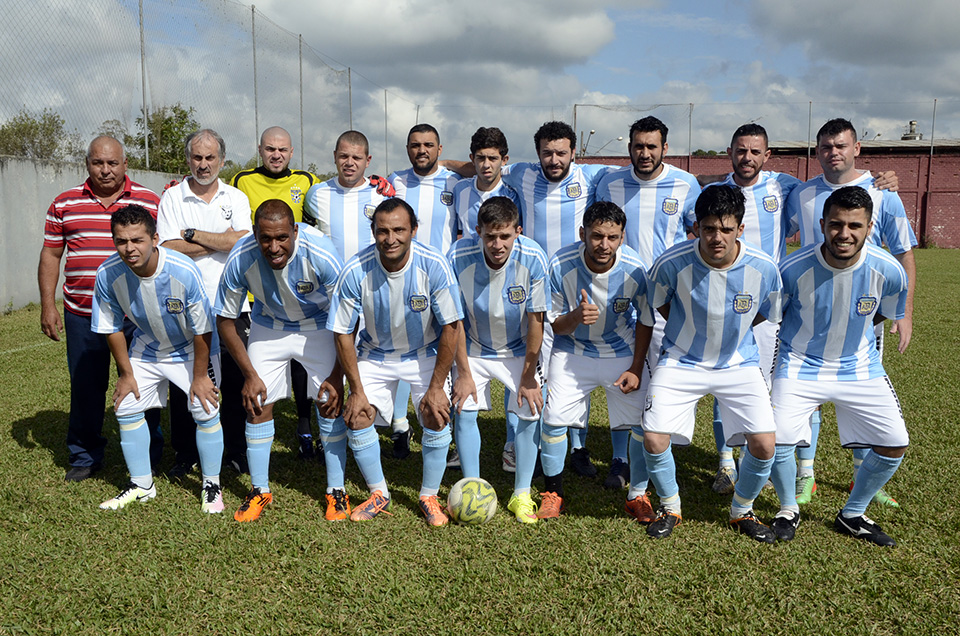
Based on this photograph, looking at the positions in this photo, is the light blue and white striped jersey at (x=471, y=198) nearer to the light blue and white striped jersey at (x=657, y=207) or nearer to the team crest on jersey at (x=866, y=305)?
the light blue and white striped jersey at (x=657, y=207)

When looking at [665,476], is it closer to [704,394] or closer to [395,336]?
[704,394]

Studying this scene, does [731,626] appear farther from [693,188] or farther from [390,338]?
[693,188]

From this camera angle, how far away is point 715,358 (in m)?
3.66

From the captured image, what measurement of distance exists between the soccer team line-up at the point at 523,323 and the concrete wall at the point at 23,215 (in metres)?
7.37

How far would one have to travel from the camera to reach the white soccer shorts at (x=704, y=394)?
356cm

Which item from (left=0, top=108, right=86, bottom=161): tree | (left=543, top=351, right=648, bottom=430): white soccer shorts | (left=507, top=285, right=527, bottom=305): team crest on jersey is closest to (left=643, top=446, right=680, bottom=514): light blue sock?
(left=543, top=351, right=648, bottom=430): white soccer shorts

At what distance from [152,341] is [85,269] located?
77 centimetres

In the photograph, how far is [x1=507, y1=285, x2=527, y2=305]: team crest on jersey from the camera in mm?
3818

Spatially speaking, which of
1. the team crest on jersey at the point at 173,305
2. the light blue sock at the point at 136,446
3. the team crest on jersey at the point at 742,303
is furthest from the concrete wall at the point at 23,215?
the team crest on jersey at the point at 742,303

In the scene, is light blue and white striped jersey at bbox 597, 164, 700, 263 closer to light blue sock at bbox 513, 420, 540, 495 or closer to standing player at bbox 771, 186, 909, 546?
standing player at bbox 771, 186, 909, 546

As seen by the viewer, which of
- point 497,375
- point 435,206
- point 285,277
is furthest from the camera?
point 435,206

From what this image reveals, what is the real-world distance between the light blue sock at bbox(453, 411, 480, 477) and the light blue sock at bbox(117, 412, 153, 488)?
184 centimetres

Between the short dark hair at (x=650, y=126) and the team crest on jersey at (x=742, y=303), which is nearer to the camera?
the team crest on jersey at (x=742, y=303)

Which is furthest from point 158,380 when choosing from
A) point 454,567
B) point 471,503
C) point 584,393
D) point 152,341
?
point 584,393
